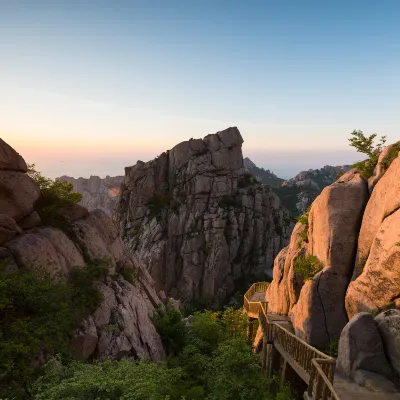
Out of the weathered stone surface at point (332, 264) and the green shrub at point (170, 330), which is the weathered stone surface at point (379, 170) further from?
the green shrub at point (170, 330)

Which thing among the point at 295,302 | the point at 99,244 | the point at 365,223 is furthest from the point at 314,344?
the point at 99,244

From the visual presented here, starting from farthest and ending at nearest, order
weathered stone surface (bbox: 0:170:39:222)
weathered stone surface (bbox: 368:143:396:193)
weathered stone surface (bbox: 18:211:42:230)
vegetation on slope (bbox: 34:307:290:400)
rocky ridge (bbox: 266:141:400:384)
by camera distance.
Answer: weathered stone surface (bbox: 368:143:396:193)
weathered stone surface (bbox: 18:211:42:230)
weathered stone surface (bbox: 0:170:39:222)
rocky ridge (bbox: 266:141:400:384)
vegetation on slope (bbox: 34:307:290:400)

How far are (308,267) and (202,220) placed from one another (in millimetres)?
49985

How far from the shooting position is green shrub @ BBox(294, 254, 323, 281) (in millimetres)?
18736

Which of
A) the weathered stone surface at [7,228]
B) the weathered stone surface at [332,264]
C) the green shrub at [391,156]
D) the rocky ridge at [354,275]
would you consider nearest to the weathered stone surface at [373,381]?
the rocky ridge at [354,275]

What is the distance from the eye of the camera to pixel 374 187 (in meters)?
17.7

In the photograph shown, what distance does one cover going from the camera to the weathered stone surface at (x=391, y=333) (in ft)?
40.4

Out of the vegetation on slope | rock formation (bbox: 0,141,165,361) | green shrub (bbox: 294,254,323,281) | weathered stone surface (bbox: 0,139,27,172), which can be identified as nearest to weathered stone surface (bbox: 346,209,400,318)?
green shrub (bbox: 294,254,323,281)

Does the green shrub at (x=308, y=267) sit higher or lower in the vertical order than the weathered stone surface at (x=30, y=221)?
lower

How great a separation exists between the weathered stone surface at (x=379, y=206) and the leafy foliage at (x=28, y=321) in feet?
47.9

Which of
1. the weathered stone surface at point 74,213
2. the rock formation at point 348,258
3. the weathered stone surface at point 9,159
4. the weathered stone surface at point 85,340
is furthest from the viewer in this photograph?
the weathered stone surface at point 74,213

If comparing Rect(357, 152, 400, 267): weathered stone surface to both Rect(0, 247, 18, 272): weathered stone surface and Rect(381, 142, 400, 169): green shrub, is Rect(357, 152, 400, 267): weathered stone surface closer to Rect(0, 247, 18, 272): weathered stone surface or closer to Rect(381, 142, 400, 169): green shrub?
Rect(381, 142, 400, 169): green shrub

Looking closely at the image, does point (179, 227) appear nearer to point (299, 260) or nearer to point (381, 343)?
point (299, 260)

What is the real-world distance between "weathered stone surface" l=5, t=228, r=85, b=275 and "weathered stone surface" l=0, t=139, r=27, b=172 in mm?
3630
